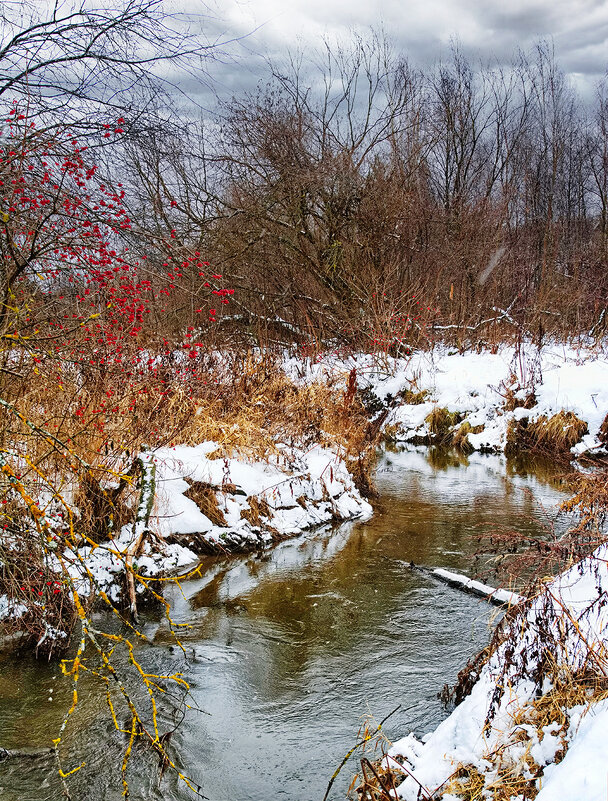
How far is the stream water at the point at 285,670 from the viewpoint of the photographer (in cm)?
350

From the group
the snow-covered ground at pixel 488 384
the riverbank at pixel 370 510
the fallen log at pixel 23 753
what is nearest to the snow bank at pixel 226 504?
the riverbank at pixel 370 510

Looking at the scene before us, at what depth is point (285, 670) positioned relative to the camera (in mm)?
4570

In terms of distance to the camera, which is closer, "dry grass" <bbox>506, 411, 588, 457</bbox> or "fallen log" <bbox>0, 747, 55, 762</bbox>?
"fallen log" <bbox>0, 747, 55, 762</bbox>

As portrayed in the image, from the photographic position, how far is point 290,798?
3.34 m

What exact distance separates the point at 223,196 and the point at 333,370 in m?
6.37

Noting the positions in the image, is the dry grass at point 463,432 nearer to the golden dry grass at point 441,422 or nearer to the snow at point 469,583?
the golden dry grass at point 441,422

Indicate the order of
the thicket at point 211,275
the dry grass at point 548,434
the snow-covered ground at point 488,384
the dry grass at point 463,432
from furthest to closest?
the dry grass at point 463,432 → the snow-covered ground at point 488,384 → the dry grass at point 548,434 → the thicket at point 211,275

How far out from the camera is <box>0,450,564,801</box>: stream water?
350cm

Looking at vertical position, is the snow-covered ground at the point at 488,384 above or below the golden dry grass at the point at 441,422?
above

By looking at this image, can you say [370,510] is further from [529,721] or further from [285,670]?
[529,721]

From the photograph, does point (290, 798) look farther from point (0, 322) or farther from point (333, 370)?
point (333, 370)

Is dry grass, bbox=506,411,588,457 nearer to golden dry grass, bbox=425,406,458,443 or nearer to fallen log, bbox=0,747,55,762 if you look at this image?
golden dry grass, bbox=425,406,458,443

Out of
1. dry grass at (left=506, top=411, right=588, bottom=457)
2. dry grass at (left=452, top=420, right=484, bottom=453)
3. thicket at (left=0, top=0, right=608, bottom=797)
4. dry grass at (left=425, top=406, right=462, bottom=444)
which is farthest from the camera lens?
dry grass at (left=425, top=406, right=462, bottom=444)

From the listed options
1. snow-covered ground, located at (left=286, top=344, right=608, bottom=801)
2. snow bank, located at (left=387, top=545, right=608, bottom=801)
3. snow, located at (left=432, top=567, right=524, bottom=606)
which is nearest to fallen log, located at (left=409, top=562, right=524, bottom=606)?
snow, located at (left=432, top=567, right=524, bottom=606)
